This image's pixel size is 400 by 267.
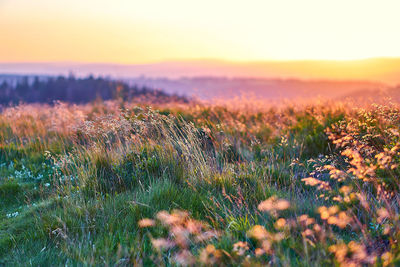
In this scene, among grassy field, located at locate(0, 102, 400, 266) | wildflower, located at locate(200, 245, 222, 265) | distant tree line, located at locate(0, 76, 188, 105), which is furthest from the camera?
distant tree line, located at locate(0, 76, 188, 105)

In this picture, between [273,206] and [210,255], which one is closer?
[210,255]

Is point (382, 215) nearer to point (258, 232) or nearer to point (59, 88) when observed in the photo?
point (258, 232)

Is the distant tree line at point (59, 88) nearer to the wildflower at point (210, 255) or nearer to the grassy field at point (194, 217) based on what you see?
the grassy field at point (194, 217)

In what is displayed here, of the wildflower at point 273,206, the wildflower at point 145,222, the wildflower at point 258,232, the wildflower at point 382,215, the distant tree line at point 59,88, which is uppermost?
the wildflower at point 382,215

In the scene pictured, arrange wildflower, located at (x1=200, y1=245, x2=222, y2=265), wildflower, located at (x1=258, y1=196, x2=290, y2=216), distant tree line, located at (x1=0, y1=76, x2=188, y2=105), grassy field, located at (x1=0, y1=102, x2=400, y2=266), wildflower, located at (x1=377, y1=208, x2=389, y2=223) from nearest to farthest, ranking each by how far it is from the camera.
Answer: wildflower, located at (x1=200, y1=245, x2=222, y2=265), grassy field, located at (x1=0, y1=102, x2=400, y2=266), wildflower, located at (x1=377, y1=208, x2=389, y2=223), wildflower, located at (x1=258, y1=196, x2=290, y2=216), distant tree line, located at (x1=0, y1=76, x2=188, y2=105)

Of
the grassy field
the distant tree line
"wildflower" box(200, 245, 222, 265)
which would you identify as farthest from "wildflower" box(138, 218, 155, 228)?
the distant tree line

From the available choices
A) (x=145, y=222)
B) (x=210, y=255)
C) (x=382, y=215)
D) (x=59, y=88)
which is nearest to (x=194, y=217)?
(x=145, y=222)

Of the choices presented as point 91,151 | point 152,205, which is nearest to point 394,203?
point 152,205

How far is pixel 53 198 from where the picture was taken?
13.4ft

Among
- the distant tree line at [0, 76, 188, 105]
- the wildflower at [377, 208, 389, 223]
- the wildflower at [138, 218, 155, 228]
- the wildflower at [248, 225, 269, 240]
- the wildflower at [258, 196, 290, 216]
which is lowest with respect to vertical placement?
the distant tree line at [0, 76, 188, 105]

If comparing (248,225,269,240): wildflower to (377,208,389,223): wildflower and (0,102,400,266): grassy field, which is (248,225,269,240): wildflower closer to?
(0,102,400,266): grassy field

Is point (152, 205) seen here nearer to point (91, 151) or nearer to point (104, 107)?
point (91, 151)

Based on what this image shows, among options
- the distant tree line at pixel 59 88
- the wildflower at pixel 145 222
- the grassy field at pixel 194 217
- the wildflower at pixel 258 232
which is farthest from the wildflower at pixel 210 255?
the distant tree line at pixel 59 88

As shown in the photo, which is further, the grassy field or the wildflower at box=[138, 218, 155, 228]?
the wildflower at box=[138, 218, 155, 228]
